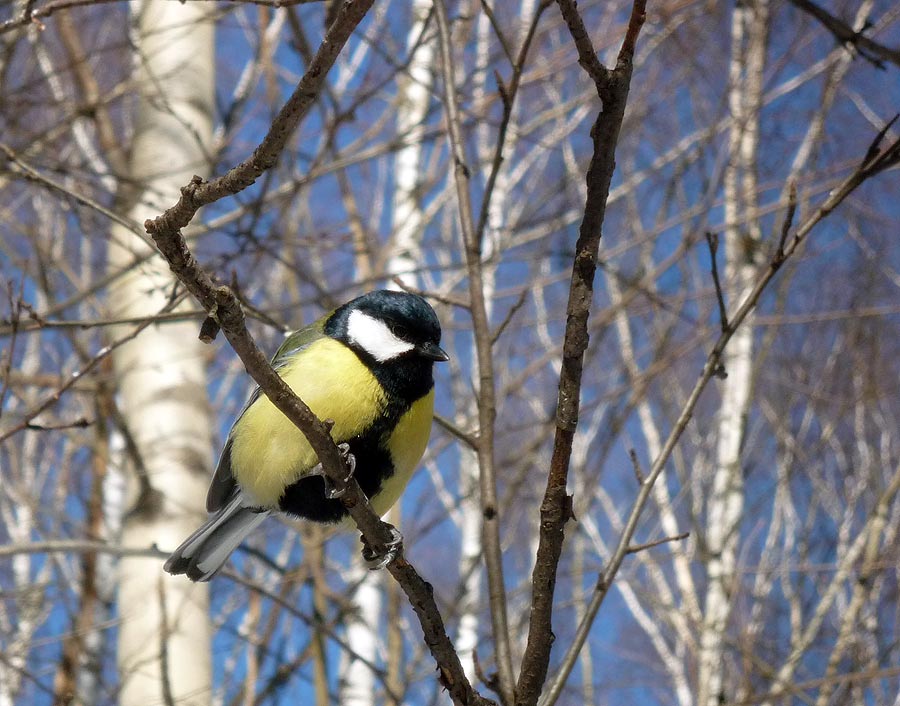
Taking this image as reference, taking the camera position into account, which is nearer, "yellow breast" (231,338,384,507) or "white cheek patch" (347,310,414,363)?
"yellow breast" (231,338,384,507)

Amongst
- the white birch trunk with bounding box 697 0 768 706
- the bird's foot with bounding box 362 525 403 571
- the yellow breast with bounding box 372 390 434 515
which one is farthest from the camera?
the white birch trunk with bounding box 697 0 768 706

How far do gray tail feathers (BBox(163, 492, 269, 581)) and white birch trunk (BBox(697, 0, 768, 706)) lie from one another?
8.85ft

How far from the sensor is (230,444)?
107 inches

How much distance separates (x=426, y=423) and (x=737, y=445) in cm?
344

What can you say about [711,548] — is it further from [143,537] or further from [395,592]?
[143,537]

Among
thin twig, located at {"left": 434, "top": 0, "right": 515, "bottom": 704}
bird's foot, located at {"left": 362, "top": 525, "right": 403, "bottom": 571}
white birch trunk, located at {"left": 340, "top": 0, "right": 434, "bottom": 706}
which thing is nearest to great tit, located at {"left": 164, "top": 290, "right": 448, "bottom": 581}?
thin twig, located at {"left": 434, "top": 0, "right": 515, "bottom": 704}

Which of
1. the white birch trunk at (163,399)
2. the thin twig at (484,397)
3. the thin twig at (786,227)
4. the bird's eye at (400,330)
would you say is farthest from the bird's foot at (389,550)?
the white birch trunk at (163,399)

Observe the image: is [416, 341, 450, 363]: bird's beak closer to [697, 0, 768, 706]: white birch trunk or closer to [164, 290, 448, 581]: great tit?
[164, 290, 448, 581]: great tit

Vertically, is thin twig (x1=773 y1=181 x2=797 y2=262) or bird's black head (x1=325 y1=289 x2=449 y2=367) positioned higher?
bird's black head (x1=325 y1=289 x2=449 y2=367)

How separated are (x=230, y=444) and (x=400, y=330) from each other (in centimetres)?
63

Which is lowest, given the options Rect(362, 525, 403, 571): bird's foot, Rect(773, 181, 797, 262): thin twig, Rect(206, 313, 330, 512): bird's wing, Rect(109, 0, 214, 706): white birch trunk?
Rect(362, 525, 403, 571): bird's foot

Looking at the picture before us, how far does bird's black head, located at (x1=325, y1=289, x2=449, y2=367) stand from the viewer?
2492 millimetres

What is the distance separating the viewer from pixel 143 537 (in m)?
3.90

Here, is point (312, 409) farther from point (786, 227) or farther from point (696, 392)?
point (786, 227)
